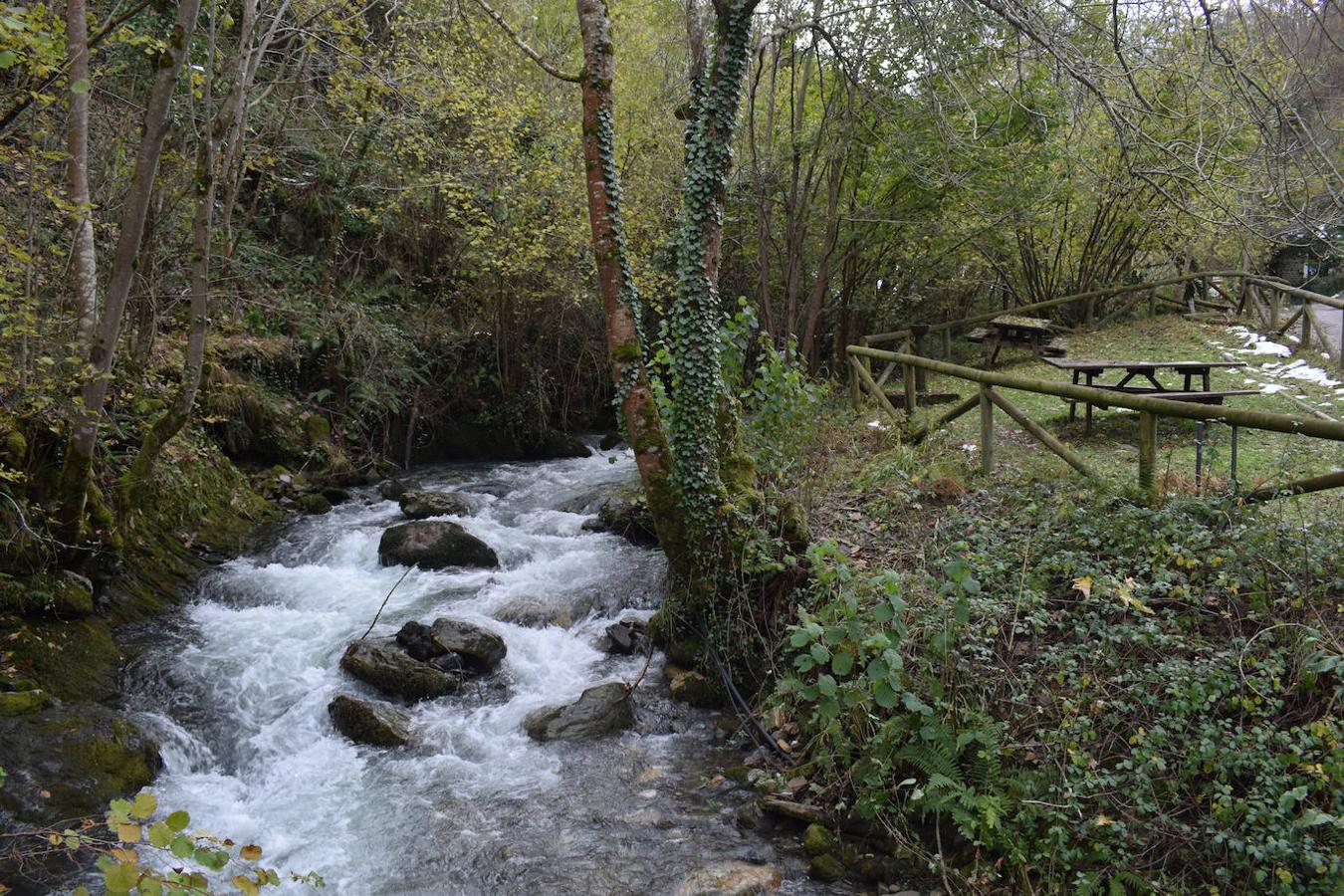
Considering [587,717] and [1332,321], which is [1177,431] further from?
[1332,321]

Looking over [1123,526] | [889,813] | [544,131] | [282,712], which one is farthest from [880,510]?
[544,131]

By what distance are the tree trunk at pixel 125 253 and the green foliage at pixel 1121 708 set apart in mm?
5582

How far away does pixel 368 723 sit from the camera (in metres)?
6.59

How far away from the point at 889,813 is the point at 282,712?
473cm

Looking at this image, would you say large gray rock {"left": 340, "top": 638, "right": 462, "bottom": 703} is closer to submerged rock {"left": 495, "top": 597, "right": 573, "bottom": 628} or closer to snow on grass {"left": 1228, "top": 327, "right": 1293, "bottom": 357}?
submerged rock {"left": 495, "top": 597, "right": 573, "bottom": 628}

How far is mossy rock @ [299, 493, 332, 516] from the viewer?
38.7 ft

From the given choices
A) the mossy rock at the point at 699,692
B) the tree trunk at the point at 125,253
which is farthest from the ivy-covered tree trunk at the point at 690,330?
the tree trunk at the point at 125,253

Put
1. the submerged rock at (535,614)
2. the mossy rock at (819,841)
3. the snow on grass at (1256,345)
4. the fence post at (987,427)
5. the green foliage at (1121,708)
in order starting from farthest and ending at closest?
1. the snow on grass at (1256,345)
2. the submerged rock at (535,614)
3. the fence post at (987,427)
4. the mossy rock at (819,841)
5. the green foliage at (1121,708)

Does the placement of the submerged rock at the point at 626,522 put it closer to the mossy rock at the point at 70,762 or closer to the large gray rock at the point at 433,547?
the large gray rock at the point at 433,547

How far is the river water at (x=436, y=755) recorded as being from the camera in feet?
17.1

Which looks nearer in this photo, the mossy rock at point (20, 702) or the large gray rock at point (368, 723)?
the mossy rock at point (20, 702)

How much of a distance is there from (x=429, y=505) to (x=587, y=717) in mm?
5886

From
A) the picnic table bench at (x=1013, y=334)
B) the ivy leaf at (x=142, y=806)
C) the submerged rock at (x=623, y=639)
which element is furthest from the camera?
the picnic table bench at (x=1013, y=334)

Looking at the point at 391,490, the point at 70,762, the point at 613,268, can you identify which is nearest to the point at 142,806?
the point at 70,762
